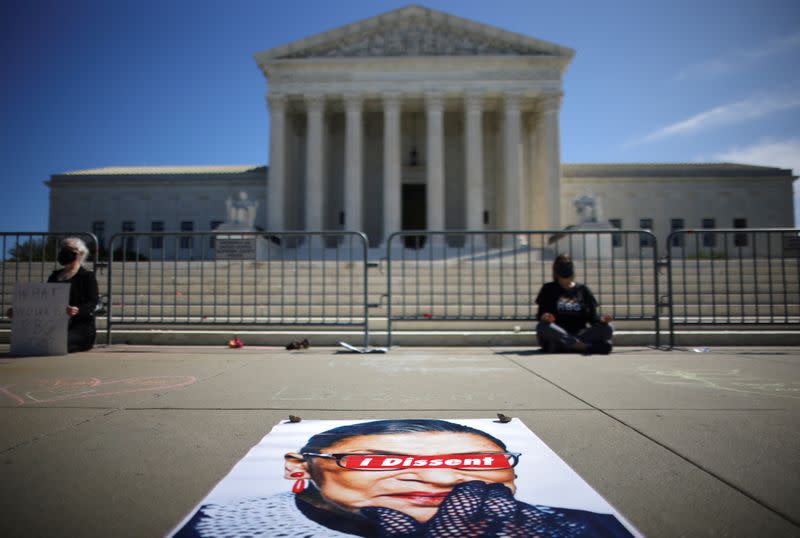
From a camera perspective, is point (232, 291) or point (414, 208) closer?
point (232, 291)

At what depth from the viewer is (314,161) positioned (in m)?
28.7

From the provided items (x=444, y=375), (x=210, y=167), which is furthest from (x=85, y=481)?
(x=210, y=167)

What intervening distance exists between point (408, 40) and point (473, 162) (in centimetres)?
914

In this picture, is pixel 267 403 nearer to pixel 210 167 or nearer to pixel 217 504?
pixel 217 504

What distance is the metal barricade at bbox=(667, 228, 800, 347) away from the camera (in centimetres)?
707

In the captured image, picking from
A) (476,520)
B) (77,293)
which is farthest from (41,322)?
(476,520)

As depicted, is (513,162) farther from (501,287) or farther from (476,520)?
(476,520)

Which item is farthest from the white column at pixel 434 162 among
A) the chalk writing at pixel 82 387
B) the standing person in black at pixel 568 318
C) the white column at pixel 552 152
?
the chalk writing at pixel 82 387

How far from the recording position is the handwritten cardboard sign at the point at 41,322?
5.96m

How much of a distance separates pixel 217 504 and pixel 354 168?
91.7ft

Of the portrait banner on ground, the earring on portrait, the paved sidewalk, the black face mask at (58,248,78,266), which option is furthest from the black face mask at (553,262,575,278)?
the black face mask at (58,248,78,266)

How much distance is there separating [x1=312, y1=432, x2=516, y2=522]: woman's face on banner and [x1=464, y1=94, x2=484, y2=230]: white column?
26045 millimetres

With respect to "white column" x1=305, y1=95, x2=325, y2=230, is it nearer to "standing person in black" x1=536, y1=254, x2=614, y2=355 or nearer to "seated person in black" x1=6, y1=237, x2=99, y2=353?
"seated person in black" x1=6, y1=237, x2=99, y2=353

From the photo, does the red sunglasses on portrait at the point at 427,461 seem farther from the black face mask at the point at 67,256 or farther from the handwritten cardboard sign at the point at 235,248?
the black face mask at the point at 67,256
